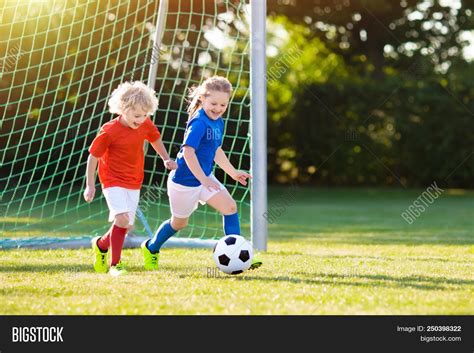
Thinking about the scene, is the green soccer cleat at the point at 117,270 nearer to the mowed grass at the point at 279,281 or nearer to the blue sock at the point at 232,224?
the mowed grass at the point at 279,281

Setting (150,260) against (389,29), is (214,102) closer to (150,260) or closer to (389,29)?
(150,260)

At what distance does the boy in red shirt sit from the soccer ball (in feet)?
1.95

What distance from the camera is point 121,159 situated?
4980 mm

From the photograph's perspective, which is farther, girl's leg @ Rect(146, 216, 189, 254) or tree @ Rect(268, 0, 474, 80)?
tree @ Rect(268, 0, 474, 80)

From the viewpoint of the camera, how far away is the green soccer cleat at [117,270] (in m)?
4.81

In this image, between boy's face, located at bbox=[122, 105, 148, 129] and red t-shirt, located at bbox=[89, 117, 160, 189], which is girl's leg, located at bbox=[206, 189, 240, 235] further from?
boy's face, located at bbox=[122, 105, 148, 129]

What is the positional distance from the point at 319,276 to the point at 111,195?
4.53 ft

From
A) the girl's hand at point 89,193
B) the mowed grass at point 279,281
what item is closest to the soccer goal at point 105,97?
the mowed grass at point 279,281

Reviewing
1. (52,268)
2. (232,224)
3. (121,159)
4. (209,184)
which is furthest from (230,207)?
(52,268)

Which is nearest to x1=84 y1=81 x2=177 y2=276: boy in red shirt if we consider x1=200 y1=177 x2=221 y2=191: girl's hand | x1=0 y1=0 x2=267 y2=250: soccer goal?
x1=200 y1=177 x2=221 y2=191: girl's hand

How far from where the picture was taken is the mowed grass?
3.70 metres

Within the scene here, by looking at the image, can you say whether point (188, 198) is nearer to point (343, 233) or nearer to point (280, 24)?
point (343, 233)
